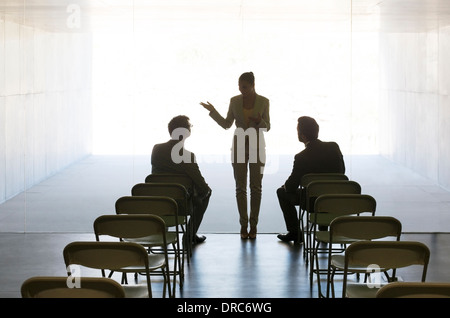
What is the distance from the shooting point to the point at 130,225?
15.9 feet

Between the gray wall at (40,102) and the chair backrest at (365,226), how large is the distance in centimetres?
456

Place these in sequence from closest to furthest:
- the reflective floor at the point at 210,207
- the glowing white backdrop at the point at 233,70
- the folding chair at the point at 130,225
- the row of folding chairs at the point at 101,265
A: the row of folding chairs at the point at 101,265
the folding chair at the point at 130,225
the reflective floor at the point at 210,207
the glowing white backdrop at the point at 233,70

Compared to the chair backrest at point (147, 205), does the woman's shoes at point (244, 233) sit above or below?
below

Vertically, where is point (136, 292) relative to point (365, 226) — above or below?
below

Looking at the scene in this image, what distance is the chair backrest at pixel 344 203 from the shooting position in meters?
5.65

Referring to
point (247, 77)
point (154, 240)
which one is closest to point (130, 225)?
point (154, 240)

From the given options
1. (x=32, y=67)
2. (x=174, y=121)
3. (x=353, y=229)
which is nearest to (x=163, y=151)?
(x=174, y=121)

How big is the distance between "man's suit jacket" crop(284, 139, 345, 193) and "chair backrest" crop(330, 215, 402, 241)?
253 centimetres

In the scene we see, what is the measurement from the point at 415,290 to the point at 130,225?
2156 millimetres

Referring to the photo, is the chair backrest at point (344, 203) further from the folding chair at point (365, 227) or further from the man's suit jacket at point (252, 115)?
the man's suit jacket at point (252, 115)

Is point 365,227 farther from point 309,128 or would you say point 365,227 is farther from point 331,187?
point 309,128

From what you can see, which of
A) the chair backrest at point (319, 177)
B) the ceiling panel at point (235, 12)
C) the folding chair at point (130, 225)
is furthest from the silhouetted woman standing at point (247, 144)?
the folding chair at point (130, 225)
